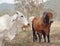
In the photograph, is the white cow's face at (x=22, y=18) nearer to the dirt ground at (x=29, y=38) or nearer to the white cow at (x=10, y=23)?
the white cow at (x=10, y=23)

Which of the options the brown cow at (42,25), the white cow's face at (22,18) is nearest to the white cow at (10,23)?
the white cow's face at (22,18)

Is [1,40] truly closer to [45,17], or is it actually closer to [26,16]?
[26,16]

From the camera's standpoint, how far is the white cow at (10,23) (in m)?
1.63

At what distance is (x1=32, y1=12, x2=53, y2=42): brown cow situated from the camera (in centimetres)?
164

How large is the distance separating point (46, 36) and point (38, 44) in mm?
120

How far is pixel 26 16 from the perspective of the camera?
1671 millimetres

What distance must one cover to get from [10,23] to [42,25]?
341mm

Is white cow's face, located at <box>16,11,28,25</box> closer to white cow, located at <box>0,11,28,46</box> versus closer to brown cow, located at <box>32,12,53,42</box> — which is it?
white cow, located at <box>0,11,28,46</box>

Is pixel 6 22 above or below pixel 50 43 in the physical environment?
above

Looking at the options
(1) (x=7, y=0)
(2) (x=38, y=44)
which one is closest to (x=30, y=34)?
(2) (x=38, y=44)

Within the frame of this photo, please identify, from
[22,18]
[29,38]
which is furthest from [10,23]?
[29,38]

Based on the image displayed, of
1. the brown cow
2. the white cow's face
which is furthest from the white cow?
the brown cow

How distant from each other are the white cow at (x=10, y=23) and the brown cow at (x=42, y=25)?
14 centimetres

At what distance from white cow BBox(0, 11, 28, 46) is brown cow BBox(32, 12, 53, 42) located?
0.14 m
